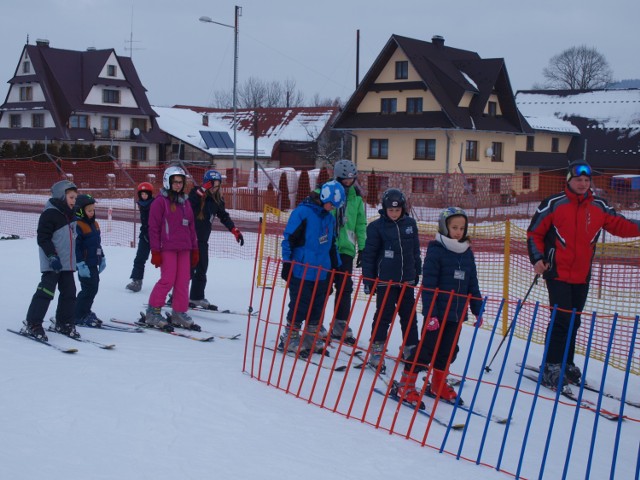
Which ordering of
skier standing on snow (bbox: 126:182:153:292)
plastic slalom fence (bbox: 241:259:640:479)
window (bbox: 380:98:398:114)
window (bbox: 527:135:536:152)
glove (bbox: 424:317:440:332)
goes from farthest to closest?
1. window (bbox: 527:135:536:152)
2. window (bbox: 380:98:398:114)
3. skier standing on snow (bbox: 126:182:153:292)
4. glove (bbox: 424:317:440:332)
5. plastic slalom fence (bbox: 241:259:640:479)

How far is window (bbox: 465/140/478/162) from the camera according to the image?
128ft

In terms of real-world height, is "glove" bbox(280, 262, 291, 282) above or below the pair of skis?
above

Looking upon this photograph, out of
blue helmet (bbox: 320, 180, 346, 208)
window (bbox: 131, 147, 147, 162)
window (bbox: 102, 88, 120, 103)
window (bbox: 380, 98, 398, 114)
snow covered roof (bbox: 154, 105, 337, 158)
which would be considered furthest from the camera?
snow covered roof (bbox: 154, 105, 337, 158)

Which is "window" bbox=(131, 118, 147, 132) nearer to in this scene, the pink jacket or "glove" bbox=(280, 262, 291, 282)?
the pink jacket

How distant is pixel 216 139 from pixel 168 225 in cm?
4702

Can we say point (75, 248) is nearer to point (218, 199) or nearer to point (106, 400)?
point (218, 199)

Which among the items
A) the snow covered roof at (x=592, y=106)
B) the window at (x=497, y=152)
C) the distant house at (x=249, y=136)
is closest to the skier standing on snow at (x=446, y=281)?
the window at (x=497, y=152)

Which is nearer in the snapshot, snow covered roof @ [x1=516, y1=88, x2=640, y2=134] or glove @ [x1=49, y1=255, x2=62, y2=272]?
glove @ [x1=49, y1=255, x2=62, y2=272]

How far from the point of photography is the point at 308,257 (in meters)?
6.97

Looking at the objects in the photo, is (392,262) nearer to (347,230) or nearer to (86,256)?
(347,230)

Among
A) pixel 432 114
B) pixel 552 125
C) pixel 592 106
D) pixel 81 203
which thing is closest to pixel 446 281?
pixel 81 203

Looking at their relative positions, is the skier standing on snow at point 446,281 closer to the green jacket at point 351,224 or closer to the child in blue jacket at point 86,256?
the green jacket at point 351,224

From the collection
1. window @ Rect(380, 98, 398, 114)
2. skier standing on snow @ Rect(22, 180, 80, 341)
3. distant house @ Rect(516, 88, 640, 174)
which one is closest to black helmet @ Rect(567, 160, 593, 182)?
skier standing on snow @ Rect(22, 180, 80, 341)

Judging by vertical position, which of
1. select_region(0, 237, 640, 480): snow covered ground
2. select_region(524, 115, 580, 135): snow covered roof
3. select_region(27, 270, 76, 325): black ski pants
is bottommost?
select_region(0, 237, 640, 480): snow covered ground
